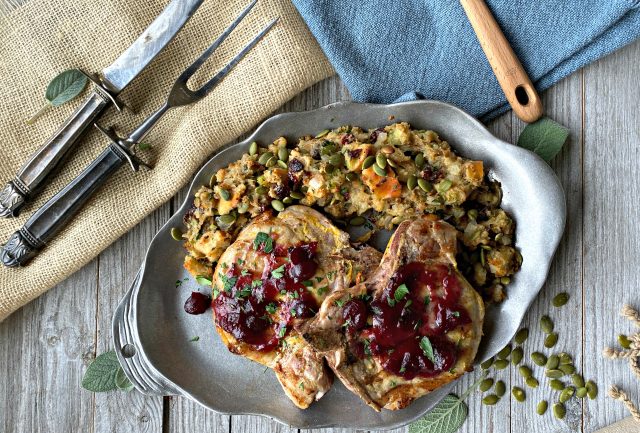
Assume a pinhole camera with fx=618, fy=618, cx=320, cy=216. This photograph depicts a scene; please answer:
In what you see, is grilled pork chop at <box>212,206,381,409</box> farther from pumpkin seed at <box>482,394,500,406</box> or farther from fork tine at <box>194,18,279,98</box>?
pumpkin seed at <box>482,394,500,406</box>

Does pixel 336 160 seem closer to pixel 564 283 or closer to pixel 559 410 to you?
pixel 564 283

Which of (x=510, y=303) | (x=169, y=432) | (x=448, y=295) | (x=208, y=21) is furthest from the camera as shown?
(x=169, y=432)

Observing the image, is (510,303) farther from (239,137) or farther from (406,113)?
(239,137)

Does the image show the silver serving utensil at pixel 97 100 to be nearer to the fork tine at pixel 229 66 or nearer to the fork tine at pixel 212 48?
the fork tine at pixel 212 48

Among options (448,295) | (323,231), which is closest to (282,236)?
(323,231)

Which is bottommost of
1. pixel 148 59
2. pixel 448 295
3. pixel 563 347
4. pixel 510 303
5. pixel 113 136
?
pixel 563 347

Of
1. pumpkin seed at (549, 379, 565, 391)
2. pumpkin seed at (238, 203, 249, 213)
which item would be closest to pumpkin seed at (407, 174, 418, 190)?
pumpkin seed at (238, 203, 249, 213)
